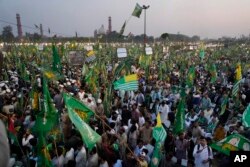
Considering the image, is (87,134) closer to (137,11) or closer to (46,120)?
(46,120)

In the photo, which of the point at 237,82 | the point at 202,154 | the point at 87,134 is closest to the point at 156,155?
the point at 202,154

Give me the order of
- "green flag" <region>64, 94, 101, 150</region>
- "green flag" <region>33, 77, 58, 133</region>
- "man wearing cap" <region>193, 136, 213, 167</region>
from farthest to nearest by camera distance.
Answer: "man wearing cap" <region>193, 136, 213, 167</region> → "green flag" <region>33, 77, 58, 133</region> → "green flag" <region>64, 94, 101, 150</region>

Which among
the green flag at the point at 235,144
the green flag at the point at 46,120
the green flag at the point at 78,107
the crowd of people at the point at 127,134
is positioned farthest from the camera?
the crowd of people at the point at 127,134

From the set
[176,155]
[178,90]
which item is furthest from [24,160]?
[178,90]

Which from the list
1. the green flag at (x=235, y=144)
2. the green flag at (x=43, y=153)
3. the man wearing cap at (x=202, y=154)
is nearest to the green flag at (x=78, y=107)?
the green flag at (x=43, y=153)

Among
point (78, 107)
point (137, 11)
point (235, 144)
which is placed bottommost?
point (235, 144)

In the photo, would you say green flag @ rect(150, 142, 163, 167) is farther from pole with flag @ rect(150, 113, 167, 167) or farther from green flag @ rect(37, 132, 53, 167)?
green flag @ rect(37, 132, 53, 167)

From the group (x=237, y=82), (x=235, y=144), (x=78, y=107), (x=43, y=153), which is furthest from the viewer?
(x=237, y=82)

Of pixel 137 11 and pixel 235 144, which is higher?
pixel 137 11

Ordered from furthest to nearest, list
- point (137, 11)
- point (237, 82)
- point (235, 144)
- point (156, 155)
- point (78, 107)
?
point (137, 11), point (237, 82), point (156, 155), point (78, 107), point (235, 144)

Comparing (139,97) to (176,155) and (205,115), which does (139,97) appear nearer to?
(205,115)

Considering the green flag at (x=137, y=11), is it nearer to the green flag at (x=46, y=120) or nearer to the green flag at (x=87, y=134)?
the green flag at (x=46, y=120)

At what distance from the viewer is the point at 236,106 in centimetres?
1143

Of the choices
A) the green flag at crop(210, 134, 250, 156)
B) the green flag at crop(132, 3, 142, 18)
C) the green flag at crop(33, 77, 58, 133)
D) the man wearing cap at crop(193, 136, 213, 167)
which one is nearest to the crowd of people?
the man wearing cap at crop(193, 136, 213, 167)
